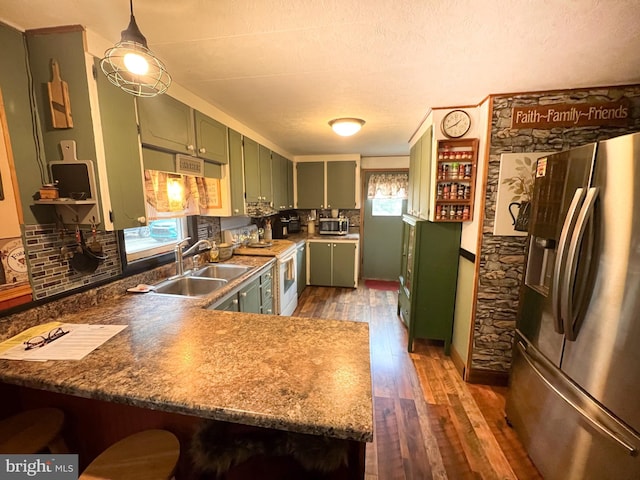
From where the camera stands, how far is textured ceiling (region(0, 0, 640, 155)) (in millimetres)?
1078

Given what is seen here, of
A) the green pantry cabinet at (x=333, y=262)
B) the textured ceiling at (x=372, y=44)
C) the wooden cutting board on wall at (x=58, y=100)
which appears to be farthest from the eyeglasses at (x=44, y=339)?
the green pantry cabinet at (x=333, y=262)

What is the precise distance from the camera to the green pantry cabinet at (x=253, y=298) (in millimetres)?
1923

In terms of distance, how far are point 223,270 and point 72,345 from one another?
4.61ft

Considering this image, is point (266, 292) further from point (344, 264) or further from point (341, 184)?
point (341, 184)

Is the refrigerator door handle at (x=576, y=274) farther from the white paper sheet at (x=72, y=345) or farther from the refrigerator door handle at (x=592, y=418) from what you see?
the white paper sheet at (x=72, y=345)

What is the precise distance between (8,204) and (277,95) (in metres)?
1.63

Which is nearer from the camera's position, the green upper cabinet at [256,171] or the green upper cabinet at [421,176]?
the green upper cabinet at [421,176]

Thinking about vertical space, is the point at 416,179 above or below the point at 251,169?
below

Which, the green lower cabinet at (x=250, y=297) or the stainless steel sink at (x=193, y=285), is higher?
the stainless steel sink at (x=193, y=285)

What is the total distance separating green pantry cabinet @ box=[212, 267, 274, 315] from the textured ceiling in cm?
146

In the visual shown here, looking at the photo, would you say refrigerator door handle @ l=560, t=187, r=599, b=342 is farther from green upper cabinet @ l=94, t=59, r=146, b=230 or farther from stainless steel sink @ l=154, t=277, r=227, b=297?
green upper cabinet @ l=94, t=59, r=146, b=230

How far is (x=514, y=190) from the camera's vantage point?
75.0 inches

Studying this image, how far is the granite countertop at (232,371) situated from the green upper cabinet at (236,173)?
1441 mm

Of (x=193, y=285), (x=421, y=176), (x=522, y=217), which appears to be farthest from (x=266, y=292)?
(x=522, y=217)
